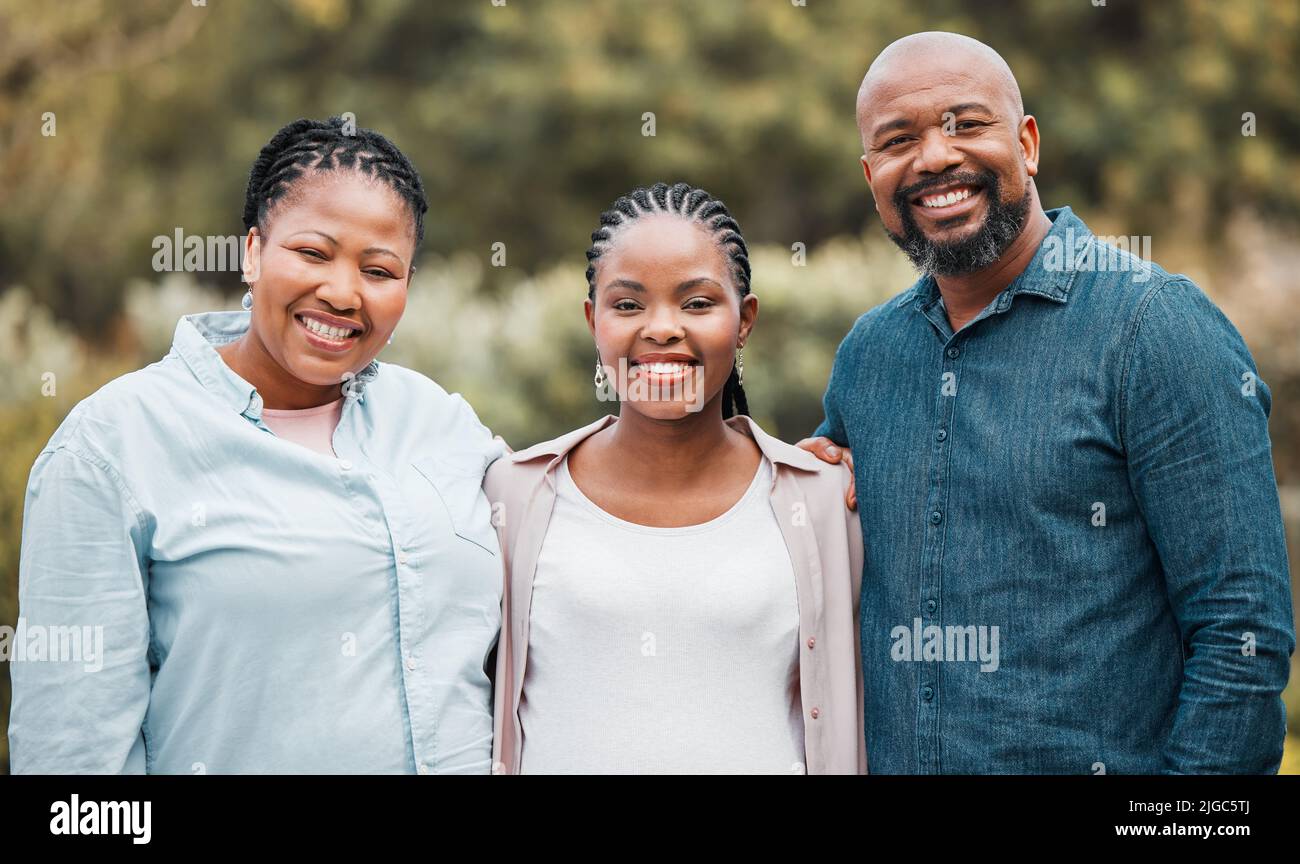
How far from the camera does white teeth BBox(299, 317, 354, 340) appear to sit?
2.91 meters

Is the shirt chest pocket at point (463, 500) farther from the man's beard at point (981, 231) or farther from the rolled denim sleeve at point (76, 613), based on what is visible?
the man's beard at point (981, 231)

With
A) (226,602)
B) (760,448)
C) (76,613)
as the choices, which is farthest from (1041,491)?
(76,613)

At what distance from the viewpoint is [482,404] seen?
6402mm

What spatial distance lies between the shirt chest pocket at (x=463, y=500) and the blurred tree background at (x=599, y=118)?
9.31 m

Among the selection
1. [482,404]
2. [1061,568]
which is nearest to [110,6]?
[482,404]

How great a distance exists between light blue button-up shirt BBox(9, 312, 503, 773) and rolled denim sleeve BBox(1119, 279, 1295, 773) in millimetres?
1610

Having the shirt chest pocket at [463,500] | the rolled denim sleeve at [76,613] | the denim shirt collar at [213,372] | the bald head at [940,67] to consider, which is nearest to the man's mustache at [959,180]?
the bald head at [940,67]

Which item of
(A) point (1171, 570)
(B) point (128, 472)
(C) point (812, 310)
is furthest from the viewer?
(C) point (812, 310)

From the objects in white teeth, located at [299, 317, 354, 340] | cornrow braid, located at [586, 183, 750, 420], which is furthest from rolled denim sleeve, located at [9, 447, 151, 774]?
cornrow braid, located at [586, 183, 750, 420]

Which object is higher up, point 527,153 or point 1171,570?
point 527,153

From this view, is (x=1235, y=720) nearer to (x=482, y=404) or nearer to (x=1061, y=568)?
(x=1061, y=568)

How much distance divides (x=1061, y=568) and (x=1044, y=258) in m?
0.78

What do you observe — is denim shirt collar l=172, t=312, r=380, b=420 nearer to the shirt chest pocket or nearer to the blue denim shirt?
the shirt chest pocket

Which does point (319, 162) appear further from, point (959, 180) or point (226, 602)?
point (959, 180)
